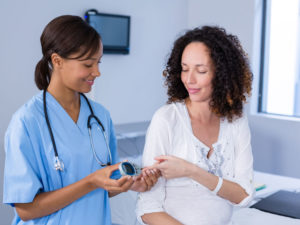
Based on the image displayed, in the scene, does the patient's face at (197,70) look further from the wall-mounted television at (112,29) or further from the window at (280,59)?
the window at (280,59)

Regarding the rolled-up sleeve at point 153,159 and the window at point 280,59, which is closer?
the rolled-up sleeve at point 153,159

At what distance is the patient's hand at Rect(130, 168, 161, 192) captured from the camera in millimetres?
1216

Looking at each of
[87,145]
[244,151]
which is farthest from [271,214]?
[87,145]

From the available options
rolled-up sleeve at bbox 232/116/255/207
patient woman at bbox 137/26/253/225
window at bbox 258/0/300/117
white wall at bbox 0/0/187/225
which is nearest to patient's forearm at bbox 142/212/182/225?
patient woman at bbox 137/26/253/225

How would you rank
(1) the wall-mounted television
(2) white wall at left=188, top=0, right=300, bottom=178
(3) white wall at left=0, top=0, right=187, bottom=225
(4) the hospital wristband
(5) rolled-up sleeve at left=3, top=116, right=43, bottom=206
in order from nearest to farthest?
1. (5) rolled-up sleeve at left=3, top=116, right=43, bottom=206
2. (4) the hospital wristband
3. (3) white wall at left=0, top=0, right=187, bottom=225
4. (1) the wall-mounted television
5. (2) white wall at left=188, top=0, right=300, bottom=178

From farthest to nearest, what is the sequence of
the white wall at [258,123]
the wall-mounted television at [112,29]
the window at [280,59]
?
the window at [280,59] → the white wall at [258,123] → the wall-mounted television at [112,29]

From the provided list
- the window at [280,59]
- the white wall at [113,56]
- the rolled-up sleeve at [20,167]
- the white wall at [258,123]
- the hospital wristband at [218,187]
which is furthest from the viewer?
the window at [280,59]

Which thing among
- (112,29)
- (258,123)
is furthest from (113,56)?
(258,123)

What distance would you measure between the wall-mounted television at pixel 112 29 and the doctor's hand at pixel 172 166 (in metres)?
2.17

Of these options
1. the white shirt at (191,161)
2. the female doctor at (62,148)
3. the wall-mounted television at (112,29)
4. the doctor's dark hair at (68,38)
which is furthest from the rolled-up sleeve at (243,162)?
the wall-mounted television at (112,29)

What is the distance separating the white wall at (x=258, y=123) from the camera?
3387mm

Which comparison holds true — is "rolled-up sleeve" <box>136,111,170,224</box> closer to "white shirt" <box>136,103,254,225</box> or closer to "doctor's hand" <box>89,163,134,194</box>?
"white shirt" <box>136,103,254,225</box>

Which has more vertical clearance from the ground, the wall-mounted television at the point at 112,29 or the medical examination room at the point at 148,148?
the wall-mounted television at the point at 112,29

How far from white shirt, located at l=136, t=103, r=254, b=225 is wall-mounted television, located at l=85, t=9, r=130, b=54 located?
201cm
